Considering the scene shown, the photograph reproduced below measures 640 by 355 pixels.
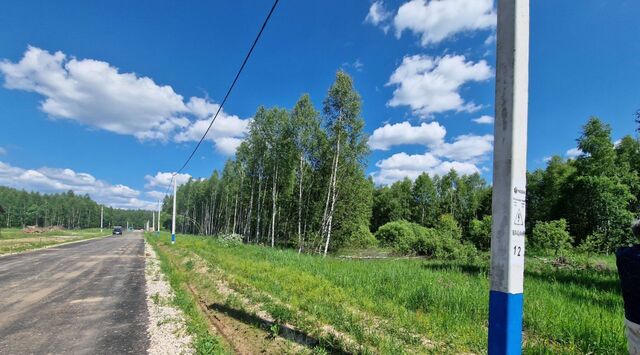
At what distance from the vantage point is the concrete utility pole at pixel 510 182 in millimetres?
3023

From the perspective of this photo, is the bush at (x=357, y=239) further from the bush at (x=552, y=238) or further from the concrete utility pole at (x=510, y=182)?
the concrete utility pole at (x=510, y=182)

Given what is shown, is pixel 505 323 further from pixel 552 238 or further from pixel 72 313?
pixel 552 238

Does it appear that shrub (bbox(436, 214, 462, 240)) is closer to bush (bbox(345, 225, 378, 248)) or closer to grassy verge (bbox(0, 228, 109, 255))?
bush (bbox(345, 225, 378, 248))

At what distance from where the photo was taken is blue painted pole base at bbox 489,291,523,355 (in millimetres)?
3018

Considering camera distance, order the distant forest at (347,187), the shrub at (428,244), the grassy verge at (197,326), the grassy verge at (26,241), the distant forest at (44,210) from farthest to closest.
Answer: the distant forest at (44,210) < the distant forest at (347,187) < the shrub at (428,244) < the grassy verge at (26,241) < the grassy verge at (197,326)

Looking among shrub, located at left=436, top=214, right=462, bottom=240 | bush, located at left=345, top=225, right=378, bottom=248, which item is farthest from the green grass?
bush, located at left=345, top=225, right=378, bottom=248

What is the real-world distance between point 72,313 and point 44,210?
142106 mm

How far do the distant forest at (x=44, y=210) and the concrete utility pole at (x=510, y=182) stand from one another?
133 m

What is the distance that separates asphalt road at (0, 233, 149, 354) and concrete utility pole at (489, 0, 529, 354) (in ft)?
16.5

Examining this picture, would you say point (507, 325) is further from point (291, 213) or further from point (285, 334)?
point (291, 213)

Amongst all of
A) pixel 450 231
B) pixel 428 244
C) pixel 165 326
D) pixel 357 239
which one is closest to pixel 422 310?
pixel 165 326

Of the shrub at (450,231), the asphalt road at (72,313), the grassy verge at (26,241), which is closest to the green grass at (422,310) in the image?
the asphalt road at (72,313)

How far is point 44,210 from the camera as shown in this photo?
121 metres

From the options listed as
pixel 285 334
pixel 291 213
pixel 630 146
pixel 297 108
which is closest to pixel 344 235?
pixel 291 213
